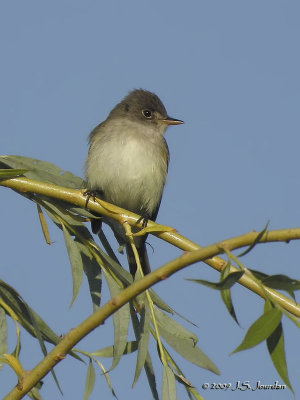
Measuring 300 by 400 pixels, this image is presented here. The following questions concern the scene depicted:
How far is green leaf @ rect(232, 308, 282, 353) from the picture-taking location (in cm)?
179

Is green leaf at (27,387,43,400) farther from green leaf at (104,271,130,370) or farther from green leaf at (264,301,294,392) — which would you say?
green leaf at (264,301,294,392)

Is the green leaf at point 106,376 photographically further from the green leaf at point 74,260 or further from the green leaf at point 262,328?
the green leaf at point 262,328

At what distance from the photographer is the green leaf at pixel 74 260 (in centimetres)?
323

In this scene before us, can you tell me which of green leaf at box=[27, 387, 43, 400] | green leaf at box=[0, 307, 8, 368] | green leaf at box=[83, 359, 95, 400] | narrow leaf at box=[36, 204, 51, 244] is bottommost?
green leaf at box=[27, 387, 43, 400]

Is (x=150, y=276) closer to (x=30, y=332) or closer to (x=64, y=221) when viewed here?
(x=30, y=332)

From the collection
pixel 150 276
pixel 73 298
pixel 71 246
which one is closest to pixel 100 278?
pixel 71 246

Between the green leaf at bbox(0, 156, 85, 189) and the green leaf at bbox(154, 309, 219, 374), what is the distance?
40.7 inches

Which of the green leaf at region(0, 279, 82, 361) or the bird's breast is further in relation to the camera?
the bird's breast

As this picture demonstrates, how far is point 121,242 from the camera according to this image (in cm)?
516

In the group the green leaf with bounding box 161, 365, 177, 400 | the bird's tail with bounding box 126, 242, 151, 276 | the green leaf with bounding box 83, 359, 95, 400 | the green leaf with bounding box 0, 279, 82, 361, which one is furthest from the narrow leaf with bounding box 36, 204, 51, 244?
the bird's tail with bounding box 126, 242, 151, 276

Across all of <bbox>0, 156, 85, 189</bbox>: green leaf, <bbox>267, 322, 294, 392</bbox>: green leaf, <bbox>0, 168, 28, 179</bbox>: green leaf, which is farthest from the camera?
<bbox>0, 156, 85, 189</bbox>: green leaf

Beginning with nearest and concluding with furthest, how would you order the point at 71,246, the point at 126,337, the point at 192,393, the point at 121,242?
1. the point at 192,393
2. the point at 126,337
3. the point at 71,246
4. the point at 121,242

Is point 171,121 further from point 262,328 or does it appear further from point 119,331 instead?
point 262,328

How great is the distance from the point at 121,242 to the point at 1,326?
2.04 metres
